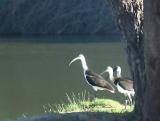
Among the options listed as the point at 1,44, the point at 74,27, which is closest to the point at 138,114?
the point at 1,44

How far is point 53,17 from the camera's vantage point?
49.3 metres

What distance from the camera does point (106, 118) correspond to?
8.18 metres

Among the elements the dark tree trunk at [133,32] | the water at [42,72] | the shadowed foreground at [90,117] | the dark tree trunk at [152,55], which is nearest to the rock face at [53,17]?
the water at [42,72]

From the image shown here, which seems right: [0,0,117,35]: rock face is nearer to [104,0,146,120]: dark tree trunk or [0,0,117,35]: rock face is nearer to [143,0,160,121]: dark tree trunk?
[104,0,146,120]: dark tree trunk

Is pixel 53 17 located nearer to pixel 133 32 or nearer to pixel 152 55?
pixel 133 32

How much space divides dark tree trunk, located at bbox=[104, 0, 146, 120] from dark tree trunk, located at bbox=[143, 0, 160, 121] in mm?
867

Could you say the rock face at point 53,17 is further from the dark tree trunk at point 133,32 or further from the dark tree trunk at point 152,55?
the dark tree trunk at point 152,55

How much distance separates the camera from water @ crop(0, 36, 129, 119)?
17.2 m

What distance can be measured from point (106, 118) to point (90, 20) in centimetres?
4077

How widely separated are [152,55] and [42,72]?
17209mm

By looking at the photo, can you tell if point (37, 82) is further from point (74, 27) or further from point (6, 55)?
point (74, 27)

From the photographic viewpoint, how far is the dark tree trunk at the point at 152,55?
6.45 m

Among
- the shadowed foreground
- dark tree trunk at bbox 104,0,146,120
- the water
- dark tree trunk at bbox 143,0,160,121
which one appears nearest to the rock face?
the water

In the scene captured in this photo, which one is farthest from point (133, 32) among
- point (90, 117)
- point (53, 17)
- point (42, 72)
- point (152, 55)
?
point (53, 17)
